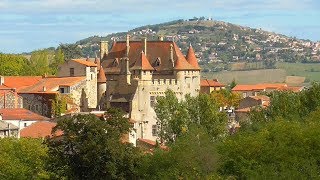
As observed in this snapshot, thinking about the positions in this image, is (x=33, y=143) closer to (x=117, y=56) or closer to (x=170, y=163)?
(x=170, y=163)

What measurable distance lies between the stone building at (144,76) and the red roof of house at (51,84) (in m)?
3.87

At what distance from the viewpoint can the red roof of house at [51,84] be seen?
100 metres

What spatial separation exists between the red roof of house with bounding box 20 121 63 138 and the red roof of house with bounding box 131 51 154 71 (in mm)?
13716

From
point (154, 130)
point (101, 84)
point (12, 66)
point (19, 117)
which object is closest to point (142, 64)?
point (101, 84)

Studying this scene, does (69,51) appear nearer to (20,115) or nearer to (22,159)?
(20,115)

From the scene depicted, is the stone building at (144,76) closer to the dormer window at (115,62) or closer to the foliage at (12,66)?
the dormer window at (115,62)

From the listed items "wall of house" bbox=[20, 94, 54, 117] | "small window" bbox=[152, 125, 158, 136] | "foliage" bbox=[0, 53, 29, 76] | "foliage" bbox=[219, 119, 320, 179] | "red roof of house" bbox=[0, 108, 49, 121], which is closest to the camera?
"foliage" bbox=[219, 119, 320, 179]

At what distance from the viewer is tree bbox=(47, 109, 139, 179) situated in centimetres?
5875

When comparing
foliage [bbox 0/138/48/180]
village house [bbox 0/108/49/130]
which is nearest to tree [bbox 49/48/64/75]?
village house [bbox 0/108/49/130]

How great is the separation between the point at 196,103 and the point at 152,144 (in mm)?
9804

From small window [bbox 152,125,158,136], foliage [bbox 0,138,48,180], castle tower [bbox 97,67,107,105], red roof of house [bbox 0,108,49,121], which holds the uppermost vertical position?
castle tower [bbox 97,67,107,105]

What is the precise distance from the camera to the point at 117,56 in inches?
4183

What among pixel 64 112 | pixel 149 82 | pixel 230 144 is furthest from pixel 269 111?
pixel 230 144

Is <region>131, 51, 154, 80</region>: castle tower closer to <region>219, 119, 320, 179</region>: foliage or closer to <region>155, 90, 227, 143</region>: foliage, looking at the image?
<region>155, 90, 227, 143</region>: foliage
